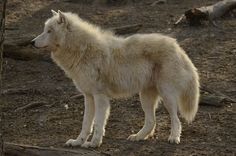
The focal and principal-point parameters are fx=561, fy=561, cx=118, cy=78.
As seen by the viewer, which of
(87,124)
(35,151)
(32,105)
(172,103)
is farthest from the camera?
(32,105)

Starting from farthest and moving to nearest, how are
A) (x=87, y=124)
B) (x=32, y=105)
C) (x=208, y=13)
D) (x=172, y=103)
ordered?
(x=208, y=13)
(x=32, y=105)
(x=172, y=103)
(x=87, y=124)

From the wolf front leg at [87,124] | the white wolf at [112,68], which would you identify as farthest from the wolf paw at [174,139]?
the wolf front leg at [87,124]

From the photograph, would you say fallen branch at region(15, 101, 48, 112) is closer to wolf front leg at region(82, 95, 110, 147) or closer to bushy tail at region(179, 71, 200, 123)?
wolf front leg at region(82, 95, 110, 147)

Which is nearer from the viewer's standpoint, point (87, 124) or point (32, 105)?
point (87, 124)

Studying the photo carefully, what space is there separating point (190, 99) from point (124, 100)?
5.94ft

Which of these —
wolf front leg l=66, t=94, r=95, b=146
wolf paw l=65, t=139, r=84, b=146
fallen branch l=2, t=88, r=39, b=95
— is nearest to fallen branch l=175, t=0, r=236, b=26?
fallen branch l=2, t=88, r=39, b=95

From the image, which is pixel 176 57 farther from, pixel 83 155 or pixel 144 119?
pixel 83 155

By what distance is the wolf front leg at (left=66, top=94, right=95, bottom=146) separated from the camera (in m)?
6.95

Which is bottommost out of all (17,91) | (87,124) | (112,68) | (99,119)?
(17,91)

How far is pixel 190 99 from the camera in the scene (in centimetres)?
737

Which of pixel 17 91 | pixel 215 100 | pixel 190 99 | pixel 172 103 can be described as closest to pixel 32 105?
pixel 17 91

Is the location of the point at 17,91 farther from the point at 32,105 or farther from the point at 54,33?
the point at 54,33

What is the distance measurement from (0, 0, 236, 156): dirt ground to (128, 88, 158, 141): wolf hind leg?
12 cm

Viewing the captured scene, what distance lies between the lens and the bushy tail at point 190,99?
24.0ft
